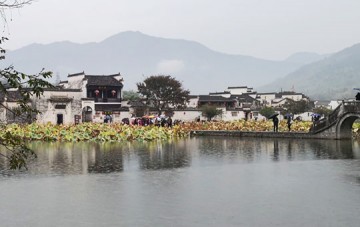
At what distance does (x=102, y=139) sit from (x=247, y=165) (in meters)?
20.2

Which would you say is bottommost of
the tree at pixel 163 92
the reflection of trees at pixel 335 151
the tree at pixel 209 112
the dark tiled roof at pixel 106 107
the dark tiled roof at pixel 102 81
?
the reflection of trees at pixel 335 151

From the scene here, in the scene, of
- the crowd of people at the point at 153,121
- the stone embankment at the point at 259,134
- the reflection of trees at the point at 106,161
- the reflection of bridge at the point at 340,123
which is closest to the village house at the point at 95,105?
the crowd of people at the point at 153,121

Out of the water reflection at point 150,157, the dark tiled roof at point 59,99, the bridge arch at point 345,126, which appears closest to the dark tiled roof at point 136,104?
the dark tiled roof at point 59,99

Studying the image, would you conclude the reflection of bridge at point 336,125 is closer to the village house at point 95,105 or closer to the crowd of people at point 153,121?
the crowd of people at point 153,121

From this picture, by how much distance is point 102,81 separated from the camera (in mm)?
80438

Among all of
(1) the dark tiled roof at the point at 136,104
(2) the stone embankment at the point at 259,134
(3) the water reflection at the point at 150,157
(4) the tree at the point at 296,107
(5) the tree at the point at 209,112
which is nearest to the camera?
(3) the water reflection at the point at 150,157

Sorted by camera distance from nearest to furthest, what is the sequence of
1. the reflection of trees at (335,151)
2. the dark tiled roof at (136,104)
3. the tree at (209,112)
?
1. the reflection of trees at (335,151)
2. the dark tiled roof at (136,104)
3. the tree at (209,112)

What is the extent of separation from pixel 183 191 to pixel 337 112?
27218 mm

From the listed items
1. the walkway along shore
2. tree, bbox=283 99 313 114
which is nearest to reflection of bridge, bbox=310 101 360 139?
the walkway along shore

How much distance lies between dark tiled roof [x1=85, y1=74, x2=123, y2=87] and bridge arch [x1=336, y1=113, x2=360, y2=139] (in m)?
44.9

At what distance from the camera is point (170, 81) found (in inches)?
3241

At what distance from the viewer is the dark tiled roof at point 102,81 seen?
7919 cm

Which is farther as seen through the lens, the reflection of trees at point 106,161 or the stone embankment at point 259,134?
the stone embankment at point 259,134

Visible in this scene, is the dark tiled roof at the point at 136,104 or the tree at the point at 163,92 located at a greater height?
the tree at the point at 163,92
